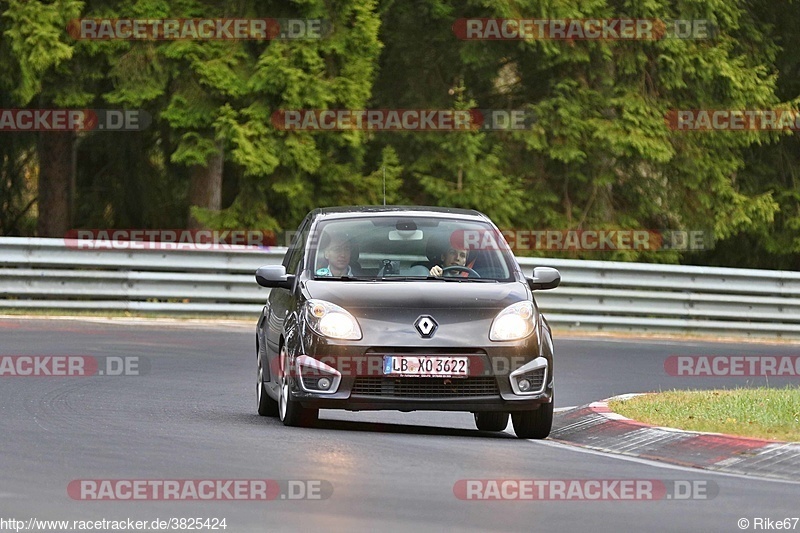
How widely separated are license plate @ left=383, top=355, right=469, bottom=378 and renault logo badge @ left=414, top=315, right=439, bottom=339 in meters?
0.15

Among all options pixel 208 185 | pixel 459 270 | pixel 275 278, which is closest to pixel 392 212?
pixel 459 270

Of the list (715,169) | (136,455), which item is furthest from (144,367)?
(715,169)

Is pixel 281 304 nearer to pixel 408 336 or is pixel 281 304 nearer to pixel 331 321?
pixel 331 321

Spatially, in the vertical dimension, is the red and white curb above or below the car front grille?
below

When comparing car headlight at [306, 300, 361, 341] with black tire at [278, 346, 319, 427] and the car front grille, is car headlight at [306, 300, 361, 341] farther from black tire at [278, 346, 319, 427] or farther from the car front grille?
black tire at [278, 346, 319, 427]

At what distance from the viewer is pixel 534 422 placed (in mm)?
12664

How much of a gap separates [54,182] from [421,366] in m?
19.4

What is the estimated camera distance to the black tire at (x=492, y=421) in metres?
13.4

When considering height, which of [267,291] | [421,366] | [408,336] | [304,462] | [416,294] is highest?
[416,294]

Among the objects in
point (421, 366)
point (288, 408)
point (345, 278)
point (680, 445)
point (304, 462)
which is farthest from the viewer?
point (345, 278)

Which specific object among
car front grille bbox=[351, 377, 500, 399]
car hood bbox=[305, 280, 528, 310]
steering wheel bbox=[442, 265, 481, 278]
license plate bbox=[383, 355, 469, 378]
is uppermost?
steering wheel bbox=[442, 265, 481, 278]

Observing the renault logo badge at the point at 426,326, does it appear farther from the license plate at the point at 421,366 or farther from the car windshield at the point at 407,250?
the car windshield at the point at 407,250

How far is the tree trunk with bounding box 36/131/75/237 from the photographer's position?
3030 cm

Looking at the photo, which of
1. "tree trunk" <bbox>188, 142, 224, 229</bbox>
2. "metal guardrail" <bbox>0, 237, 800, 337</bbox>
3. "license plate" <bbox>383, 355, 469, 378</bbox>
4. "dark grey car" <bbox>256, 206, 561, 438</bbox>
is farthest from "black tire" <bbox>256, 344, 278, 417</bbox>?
"tree trunk" <bbox>188, 142, 224, 229</bbox>
